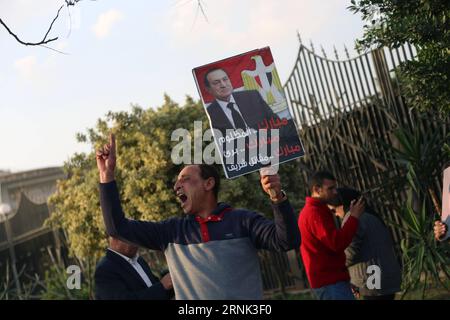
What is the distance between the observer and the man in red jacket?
552 cm

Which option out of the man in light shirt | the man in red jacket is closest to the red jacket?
the man in red jacket

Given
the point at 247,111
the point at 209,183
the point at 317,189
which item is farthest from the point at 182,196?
the point at 317,189

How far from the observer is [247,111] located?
5801mm

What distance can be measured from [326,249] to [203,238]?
2027mm

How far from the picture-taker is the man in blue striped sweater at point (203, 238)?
147 inches

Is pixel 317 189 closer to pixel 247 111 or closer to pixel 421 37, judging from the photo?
pixel 247 111

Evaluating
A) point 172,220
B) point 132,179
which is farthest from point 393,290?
point 132,179

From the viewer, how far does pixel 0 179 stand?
1672cm

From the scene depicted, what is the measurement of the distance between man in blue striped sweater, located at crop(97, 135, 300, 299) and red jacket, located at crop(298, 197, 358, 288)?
5.83 ft

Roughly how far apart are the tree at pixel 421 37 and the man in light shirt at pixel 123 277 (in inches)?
119

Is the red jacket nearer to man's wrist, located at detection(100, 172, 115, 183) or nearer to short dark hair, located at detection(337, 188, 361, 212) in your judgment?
short dark hair, located at detection(337, 188, 361, 212)

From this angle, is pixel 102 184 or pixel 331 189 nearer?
pixel 102 184
